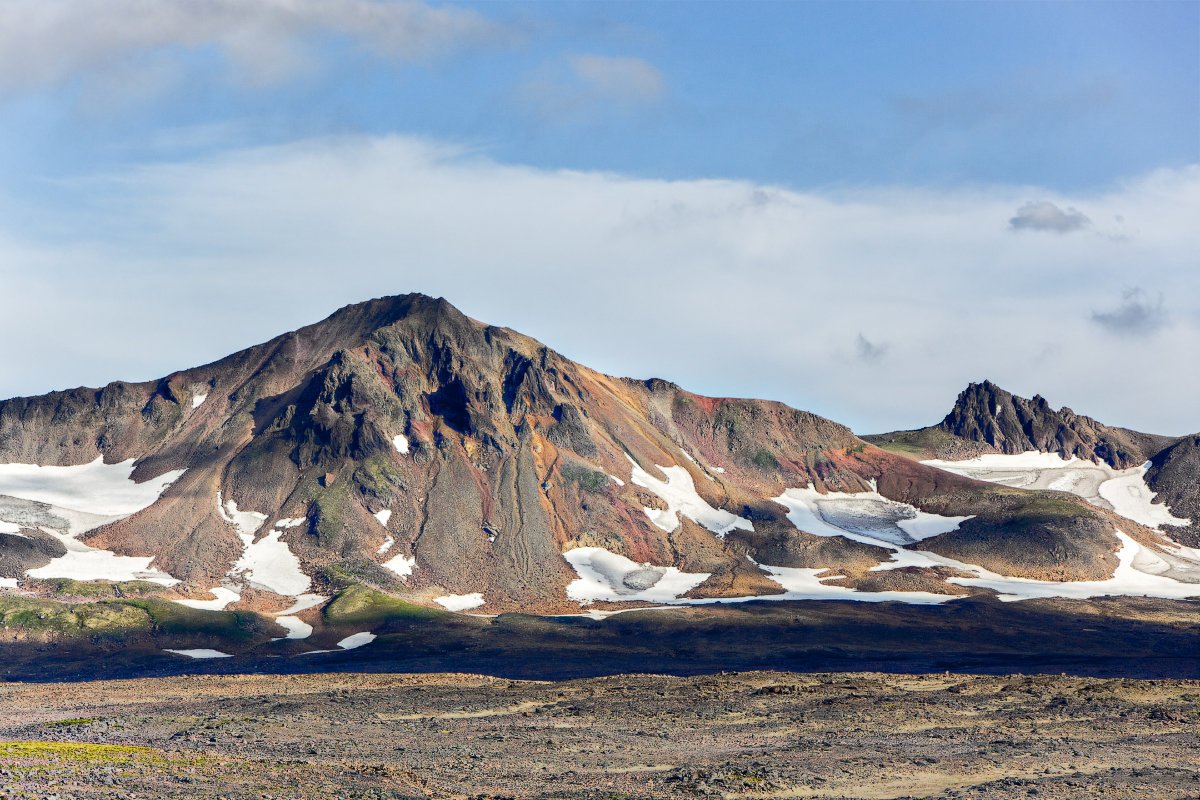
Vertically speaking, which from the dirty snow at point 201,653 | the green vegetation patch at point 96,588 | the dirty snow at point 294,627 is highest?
the green vegetation patch at point 96,588

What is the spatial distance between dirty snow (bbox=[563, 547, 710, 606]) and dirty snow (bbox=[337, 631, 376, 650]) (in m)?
33.9

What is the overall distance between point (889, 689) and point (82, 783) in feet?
206

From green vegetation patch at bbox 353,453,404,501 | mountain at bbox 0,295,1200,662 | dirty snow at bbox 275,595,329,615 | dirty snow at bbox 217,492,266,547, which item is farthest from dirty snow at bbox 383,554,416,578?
dirty snow at bbox 217,492,266,547

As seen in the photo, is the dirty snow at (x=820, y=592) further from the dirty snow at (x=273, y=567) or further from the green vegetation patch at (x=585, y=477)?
the dirty snow at (x=273, y=567)

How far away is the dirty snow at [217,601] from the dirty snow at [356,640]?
18936 mm

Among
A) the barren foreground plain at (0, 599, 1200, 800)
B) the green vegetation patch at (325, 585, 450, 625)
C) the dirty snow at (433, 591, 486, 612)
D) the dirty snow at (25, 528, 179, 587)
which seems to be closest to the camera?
the barren foreground plain at (0, 599, 1200, 800)

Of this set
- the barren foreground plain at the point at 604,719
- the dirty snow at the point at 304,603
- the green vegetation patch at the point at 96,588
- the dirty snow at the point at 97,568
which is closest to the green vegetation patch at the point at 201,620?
the green vegetation patch at the point at 96,588

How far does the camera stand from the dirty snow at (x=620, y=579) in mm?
170750

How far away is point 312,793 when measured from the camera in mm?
52594

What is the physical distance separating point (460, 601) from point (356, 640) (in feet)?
85.3

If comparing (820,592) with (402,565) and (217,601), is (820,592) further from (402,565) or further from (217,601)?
(217,601)

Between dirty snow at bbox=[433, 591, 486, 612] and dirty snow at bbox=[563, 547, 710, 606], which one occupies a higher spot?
dirty snow at bbox=[563, 547, 710, 606]

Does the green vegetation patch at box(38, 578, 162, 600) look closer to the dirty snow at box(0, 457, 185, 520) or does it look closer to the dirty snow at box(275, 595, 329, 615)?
the dirty snow at box(275, 595, 329, 615)

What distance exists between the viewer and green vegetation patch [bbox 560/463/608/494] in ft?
636
